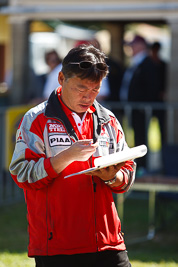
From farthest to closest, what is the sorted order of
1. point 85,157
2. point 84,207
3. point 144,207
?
→ 1. point 144,207
2. point 84,207
3. point 85,157

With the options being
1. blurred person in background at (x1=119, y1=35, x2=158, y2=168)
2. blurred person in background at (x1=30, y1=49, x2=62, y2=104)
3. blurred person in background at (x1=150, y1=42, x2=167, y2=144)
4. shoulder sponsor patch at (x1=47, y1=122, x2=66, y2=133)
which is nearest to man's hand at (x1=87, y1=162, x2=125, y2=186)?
shoulder sponsor patch at (x1=47, y1=122, x2=66, y2=133)

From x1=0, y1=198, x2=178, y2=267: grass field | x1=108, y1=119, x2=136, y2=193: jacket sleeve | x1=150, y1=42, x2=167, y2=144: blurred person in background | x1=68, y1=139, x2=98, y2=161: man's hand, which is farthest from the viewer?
x1=150, y1=42, x2=167, y2=144: blurred person in background

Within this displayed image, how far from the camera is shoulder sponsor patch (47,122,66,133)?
2807 mm

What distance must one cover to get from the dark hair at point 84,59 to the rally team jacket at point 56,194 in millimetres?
208

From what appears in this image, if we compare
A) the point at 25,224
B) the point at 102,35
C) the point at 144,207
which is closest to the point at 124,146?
the point at 25,224

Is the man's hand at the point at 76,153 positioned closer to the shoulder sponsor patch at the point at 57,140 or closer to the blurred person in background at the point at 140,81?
the shoulder sponsor patch at the point at 57,140

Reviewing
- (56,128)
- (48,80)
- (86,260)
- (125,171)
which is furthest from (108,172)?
(48,80)

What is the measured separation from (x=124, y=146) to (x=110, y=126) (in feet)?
Answer: 0.47

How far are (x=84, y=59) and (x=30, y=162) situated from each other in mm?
557

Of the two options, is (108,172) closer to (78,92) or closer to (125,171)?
(125,171)

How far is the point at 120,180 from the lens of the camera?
2848 mm

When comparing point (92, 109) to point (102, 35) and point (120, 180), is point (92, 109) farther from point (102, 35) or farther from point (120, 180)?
point (102, 35)

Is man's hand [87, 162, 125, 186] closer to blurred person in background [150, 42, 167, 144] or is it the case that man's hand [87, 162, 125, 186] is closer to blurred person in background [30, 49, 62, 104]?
blurred person in background [150, 42, 167, 144]

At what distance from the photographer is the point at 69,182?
278 cm
